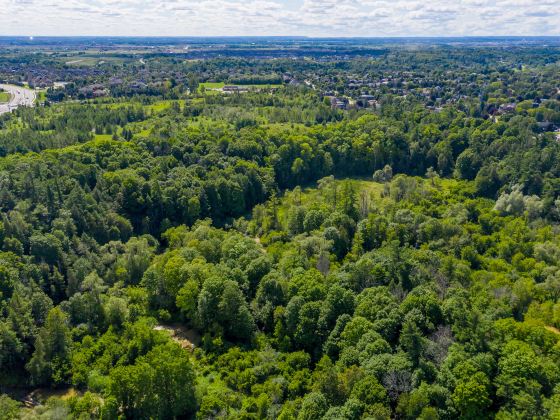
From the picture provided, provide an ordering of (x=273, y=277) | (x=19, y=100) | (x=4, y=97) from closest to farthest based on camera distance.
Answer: (x=273, y=277) → (x=19, y=100) → (x=4, y=97)

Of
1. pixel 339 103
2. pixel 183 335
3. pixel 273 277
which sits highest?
pixel 339 103

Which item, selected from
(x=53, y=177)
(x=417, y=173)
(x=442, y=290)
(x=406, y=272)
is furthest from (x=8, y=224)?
(x=417, y=173)

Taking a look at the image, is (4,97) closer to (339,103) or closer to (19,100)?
(19,100)

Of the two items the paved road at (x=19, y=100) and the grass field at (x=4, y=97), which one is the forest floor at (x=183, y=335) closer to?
the paved road at (x=19, y=100)

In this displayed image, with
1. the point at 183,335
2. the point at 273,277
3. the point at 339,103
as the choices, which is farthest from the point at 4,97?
the point at 273,277

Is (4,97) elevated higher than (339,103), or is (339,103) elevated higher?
(4,97)

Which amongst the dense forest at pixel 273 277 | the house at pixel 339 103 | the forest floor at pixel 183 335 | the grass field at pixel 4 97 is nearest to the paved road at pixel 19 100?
A: the grass field at pixel 4 97

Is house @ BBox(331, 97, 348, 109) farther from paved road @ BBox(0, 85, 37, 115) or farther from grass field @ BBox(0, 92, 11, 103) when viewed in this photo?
grass field @ BBox(0, 92, 11, 103)

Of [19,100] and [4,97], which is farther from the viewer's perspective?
[4,97]
